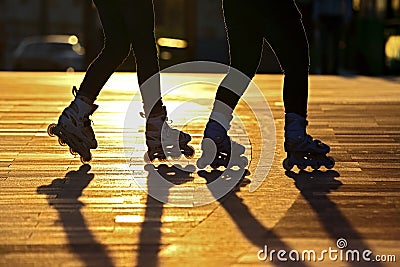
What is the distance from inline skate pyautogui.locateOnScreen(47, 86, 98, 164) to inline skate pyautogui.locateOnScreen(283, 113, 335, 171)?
100 cm

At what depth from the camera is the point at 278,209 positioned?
425 cm

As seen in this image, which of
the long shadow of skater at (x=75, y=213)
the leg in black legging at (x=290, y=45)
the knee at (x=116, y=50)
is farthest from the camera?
the knee at (x=116, y=50)

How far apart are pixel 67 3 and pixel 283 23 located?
197ft

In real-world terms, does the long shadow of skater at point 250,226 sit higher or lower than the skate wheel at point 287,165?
higher

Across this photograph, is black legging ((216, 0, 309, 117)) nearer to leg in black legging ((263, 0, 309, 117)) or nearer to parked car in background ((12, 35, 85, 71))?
leg in black legging ((263, 0, 309, 117))

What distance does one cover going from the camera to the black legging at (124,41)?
17.1 feet

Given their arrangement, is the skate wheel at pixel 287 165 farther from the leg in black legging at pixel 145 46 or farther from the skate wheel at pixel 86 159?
the skate wheel at pixel 86 159

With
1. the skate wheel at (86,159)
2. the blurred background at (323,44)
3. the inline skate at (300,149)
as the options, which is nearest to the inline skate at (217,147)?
the inline skate at (300,149)

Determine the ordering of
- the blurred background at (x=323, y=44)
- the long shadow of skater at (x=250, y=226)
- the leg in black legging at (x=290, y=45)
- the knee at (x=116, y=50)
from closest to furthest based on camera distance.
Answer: the long shadow of skater at (x=250, y=226) → the leg in black legging at (x=290, y=45) → the knee at (x=116, y=50) → the blurred background at (x=323, y=44)

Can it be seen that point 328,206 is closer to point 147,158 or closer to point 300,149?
point 300,149

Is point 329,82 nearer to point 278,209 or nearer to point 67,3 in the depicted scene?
point 278,209

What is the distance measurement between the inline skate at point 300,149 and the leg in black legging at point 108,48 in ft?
3.02

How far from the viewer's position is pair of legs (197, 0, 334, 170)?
16.9 feet

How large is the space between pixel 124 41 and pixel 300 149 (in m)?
1.05
